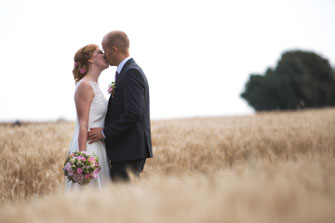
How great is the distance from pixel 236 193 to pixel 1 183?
4.06 metres

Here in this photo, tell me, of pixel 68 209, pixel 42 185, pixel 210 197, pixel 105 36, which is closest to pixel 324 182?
pixel 210 197

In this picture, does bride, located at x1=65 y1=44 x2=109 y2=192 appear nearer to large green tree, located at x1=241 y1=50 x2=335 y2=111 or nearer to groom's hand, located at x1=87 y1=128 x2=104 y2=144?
groom's hand, located at x1=87 y1=128 x2=104 y2=144

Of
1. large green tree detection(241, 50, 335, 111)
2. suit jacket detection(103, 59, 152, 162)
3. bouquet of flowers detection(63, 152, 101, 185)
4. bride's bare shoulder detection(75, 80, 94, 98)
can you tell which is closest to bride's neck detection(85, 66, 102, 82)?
bride's bare shoulder detection(75, 80, 94, 98)

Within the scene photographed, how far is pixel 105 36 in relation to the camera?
10.3ft

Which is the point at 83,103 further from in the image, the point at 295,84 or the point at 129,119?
the point at 295,84

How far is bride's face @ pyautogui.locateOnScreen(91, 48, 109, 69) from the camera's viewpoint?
320 centimetres

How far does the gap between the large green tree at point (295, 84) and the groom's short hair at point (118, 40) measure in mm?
34181

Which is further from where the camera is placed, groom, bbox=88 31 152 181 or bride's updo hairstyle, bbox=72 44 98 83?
bride's updo hairstyle, bbox=72 44 98 83

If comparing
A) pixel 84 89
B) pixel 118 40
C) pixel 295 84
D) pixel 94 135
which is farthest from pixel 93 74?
pixel 295 84

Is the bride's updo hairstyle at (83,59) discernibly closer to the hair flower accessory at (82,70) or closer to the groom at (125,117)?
the hair flower accessory at (82,70)

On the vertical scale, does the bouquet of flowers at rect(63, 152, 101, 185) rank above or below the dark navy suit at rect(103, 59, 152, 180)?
below

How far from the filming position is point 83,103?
3033mm

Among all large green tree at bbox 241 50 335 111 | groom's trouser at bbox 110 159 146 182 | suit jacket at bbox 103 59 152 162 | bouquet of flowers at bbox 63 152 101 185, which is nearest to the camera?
bouquet of flowers at bbox 63 152 101 185

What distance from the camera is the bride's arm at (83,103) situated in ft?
9.77
